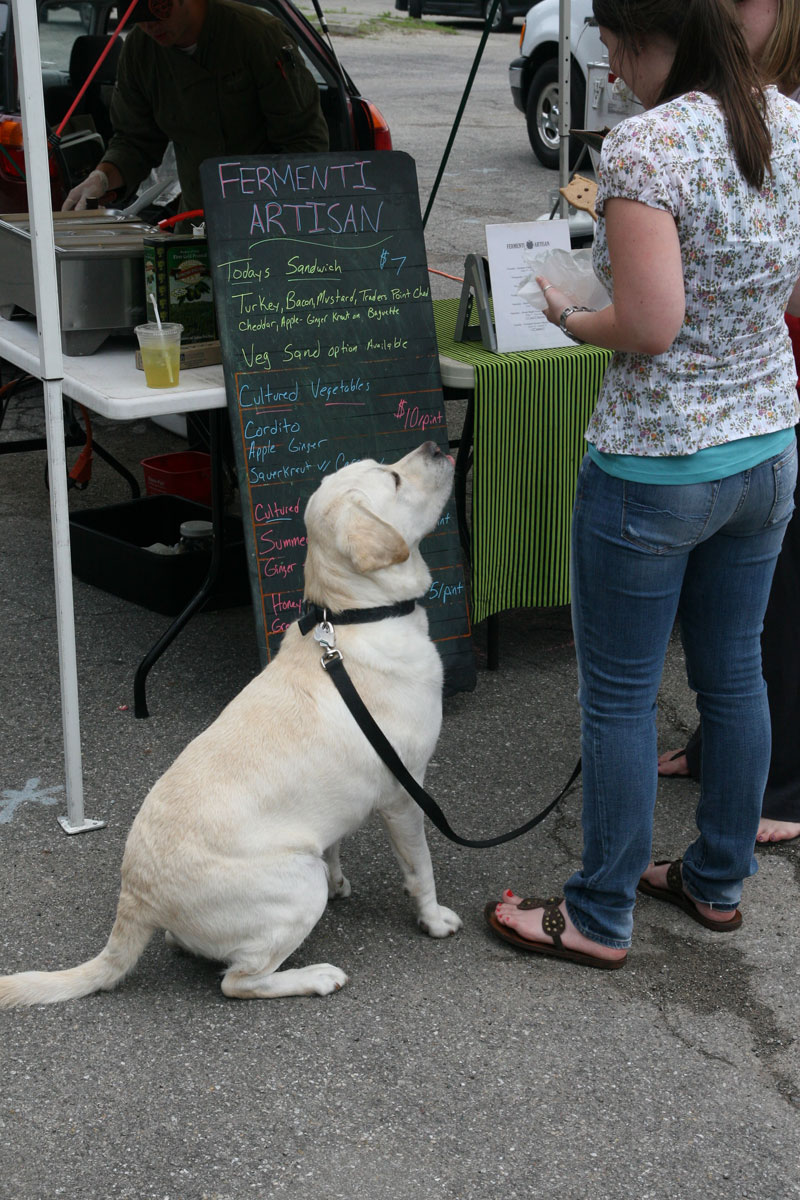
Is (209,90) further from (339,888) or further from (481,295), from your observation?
(339,888)

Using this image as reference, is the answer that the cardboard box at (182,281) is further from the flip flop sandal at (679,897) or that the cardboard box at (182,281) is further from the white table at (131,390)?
the flip flop sandal at (679,897)

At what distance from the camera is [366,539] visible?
2.46 metres

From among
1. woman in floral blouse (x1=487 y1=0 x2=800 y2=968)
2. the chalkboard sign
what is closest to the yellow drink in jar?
the chalkboard sign

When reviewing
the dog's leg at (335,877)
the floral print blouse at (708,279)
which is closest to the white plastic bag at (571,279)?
the floral print blouse at (708,279)

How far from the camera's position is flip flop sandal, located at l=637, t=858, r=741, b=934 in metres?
2.87

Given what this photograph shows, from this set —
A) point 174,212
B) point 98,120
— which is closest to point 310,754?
point 174,212

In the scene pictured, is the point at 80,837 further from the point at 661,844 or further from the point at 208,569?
the point at 661,844

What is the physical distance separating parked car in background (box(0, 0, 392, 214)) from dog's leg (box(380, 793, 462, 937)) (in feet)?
14.9

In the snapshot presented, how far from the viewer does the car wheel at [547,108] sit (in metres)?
11.9

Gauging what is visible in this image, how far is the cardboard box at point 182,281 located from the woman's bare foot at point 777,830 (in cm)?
211

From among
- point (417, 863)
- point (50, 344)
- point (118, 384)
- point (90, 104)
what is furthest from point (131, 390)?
point (90, 104)

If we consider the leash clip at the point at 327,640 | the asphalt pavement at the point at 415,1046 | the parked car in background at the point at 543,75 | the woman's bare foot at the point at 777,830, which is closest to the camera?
the asphalt pavement at the point at 415,1046

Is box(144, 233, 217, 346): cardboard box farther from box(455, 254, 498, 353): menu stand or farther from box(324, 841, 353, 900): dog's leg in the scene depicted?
box(324, 841, 353, 900): dog's leg

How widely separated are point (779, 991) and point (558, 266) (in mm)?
1662
